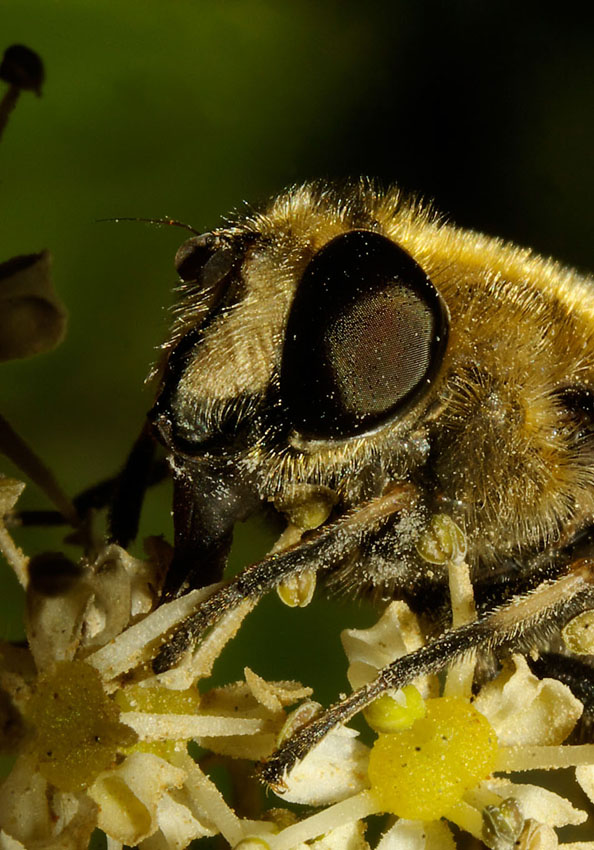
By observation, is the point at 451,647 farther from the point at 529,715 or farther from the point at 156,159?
the point at 156,159

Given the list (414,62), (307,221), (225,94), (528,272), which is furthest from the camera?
(414,62)

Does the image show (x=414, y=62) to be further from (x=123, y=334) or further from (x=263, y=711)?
(x=263, y=711)

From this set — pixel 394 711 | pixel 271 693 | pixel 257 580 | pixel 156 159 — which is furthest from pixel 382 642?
pixel 156 159

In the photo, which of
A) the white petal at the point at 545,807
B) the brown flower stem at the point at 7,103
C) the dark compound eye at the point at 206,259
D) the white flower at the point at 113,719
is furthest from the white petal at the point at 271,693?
the brown flower stem at the point at 7,103

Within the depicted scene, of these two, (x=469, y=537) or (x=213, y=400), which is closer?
(x=213, y=400)

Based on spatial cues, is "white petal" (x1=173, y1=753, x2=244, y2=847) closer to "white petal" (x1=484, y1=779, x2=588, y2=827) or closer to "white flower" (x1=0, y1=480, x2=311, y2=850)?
"white flower" (x1=0, y1=480, x2=311, y2=850)

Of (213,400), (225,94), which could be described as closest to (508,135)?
(225,94)
